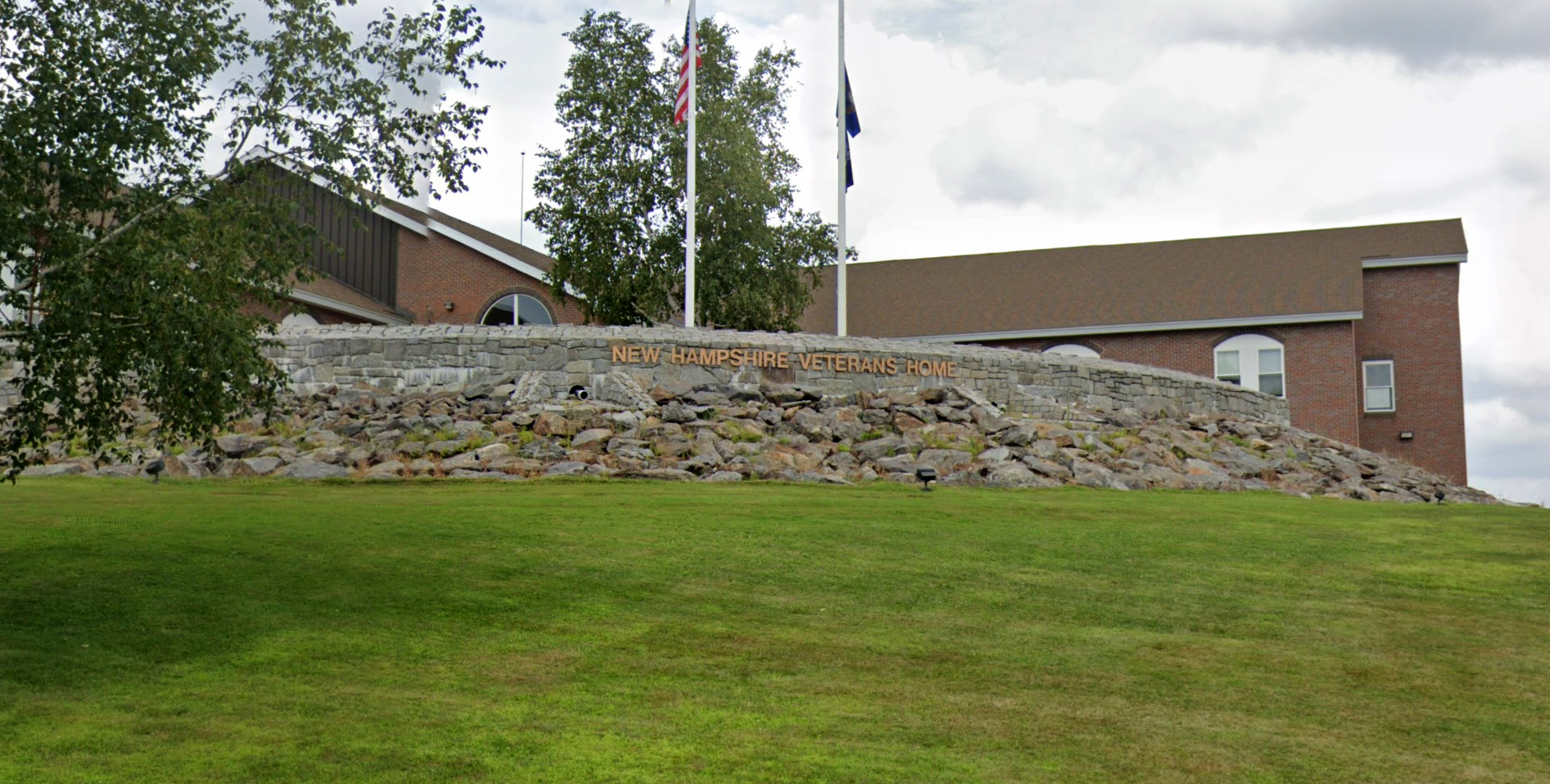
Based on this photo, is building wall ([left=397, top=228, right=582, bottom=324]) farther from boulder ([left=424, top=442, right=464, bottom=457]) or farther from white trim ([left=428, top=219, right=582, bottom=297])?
boulder ([left=424, top=442, right=464, bottom=457])

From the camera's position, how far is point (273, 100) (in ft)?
37.2

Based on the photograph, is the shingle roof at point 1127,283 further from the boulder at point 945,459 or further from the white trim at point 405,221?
the boulder at point 945,459

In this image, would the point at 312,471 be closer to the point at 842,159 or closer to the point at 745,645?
the point at 745,645

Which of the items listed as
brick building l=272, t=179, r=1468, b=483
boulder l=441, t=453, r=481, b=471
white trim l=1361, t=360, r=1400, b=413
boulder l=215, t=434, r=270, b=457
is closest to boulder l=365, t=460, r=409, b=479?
boulder l=441, t=453, r=481, b=471

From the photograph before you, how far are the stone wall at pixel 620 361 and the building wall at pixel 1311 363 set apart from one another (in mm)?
14408

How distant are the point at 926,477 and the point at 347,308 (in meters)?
20.3

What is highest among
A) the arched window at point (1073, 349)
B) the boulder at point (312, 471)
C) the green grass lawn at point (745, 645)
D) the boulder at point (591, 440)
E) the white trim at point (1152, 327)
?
the white trim at point (1152, 327)

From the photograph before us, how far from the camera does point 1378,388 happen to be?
38656 mm

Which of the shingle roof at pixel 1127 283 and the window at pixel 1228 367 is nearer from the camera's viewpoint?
the window at pixel 1228 367

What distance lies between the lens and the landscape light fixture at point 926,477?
1864cm

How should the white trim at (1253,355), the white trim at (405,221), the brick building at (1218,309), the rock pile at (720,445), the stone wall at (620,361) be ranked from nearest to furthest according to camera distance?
the rock pile at (720,445), the stone wall at (620,361), the white trim at (405,221), the brick building at (1218,309), the white trim at (1253,355)

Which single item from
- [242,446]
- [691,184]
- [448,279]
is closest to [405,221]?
[448,279]

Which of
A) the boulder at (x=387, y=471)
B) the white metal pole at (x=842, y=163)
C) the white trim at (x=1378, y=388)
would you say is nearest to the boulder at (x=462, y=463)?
the boulder at (x=387, y=471)

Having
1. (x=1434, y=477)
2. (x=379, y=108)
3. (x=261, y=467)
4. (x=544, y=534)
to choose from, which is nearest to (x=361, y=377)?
(x=261, y=467)
